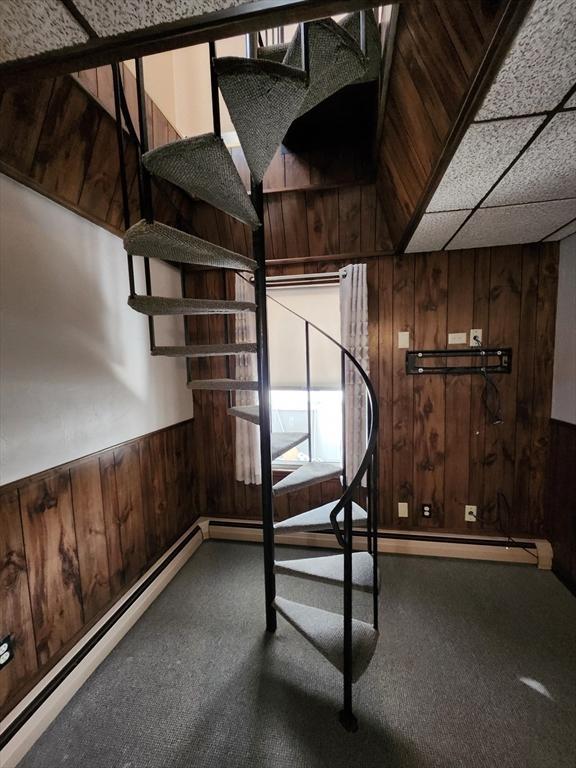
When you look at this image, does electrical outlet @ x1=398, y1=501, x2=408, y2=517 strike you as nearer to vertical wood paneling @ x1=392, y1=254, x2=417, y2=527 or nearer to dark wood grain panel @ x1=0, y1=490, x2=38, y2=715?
vertical wood paneling @ x1=392, y1=254, x2=417, y2=527

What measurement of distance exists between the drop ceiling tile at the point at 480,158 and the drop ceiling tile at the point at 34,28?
1.15 meters

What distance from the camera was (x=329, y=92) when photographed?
122cm

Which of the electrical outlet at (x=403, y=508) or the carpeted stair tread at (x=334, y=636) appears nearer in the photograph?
the carpeted stair tread at (x=334, y=636)

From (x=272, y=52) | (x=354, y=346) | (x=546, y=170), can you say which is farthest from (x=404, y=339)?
(x=272, y=52)

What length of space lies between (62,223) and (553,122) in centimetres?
203

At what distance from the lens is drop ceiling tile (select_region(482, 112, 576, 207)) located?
1.07 meters

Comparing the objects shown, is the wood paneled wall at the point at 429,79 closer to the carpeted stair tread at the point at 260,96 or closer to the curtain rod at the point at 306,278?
the carpeted stair tread at the point at 260,96

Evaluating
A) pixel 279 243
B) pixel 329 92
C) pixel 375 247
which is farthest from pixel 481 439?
pixel 329 92

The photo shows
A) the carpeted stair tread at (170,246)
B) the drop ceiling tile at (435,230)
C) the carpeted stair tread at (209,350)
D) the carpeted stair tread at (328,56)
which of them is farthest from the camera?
the drop ceiling tile at (435,230)

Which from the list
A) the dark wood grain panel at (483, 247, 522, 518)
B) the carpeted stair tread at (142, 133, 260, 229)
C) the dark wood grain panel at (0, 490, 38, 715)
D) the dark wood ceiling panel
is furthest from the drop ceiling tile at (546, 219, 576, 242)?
the dark wood grain panel at (0, 490, 38, 715)

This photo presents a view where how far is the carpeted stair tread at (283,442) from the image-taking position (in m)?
1.74

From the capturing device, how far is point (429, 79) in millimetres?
1063

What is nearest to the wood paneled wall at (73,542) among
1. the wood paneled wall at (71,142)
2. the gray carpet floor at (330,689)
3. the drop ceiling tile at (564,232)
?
the gray carpet floor at (330,689)

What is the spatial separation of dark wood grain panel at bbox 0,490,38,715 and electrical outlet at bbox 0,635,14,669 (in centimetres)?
2
